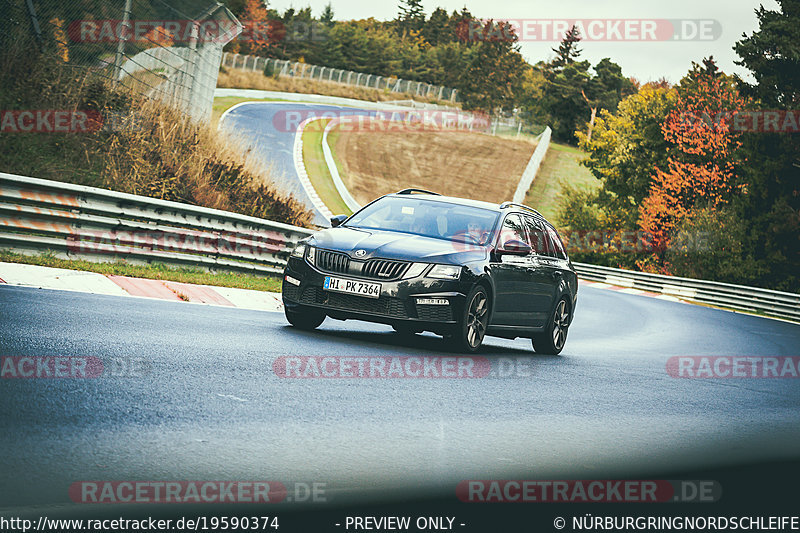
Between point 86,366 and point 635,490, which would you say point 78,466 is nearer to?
point 86,366

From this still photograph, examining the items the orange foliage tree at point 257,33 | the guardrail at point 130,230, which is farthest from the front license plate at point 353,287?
the orange foliage tree at point 257,33

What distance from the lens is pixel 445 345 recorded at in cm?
1096

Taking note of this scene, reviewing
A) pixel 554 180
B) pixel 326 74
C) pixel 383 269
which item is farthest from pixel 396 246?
pixel 326 74

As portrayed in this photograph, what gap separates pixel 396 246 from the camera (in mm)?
10812

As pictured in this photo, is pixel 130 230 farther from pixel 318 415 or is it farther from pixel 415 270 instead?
pixel 318 415

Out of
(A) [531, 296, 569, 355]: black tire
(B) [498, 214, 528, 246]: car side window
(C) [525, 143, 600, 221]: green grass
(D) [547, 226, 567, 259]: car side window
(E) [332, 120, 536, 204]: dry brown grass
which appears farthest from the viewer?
(C) [525, 143, 600, 221]: green grass

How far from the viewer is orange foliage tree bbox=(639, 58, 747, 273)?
2153 inches

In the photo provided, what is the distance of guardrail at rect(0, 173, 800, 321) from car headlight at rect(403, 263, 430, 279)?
18.2 ft

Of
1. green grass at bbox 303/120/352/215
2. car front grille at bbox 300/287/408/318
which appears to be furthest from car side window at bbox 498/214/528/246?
green grass at bbox 303/120/352/215

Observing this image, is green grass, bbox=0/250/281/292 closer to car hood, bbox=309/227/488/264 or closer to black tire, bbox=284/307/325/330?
black tire, bbox=284/307/325/330

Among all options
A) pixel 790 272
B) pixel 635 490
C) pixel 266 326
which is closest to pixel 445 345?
pixel 266 326

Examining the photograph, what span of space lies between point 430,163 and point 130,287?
55.2m

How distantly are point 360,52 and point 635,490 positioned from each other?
402ft

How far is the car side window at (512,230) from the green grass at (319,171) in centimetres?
2815
